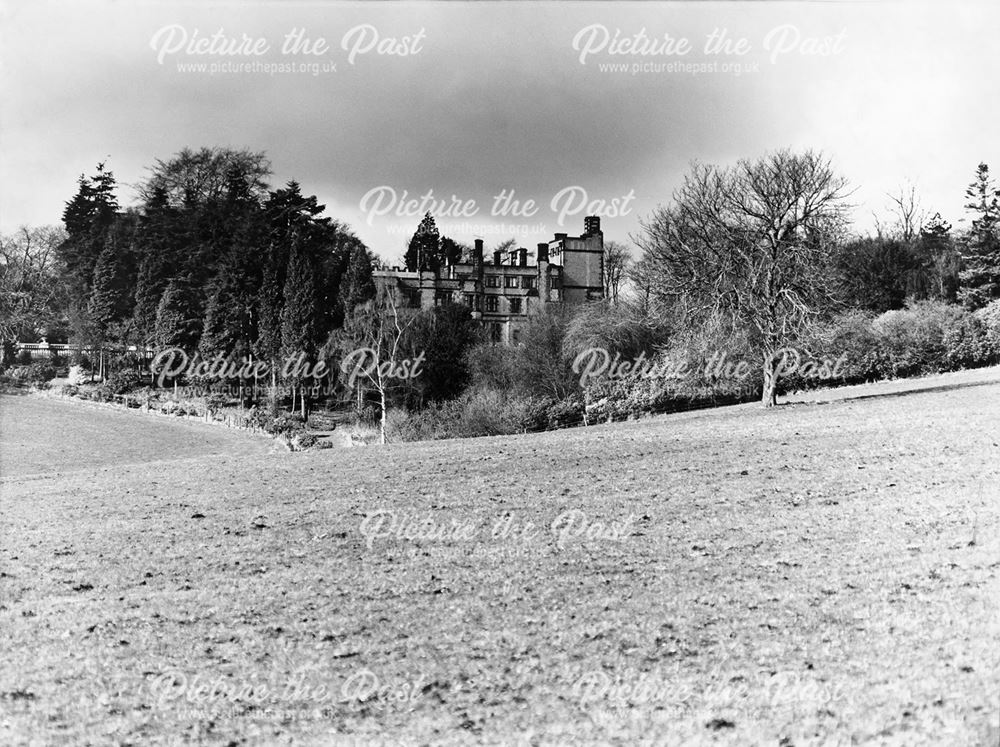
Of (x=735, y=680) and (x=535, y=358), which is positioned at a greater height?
(x=535, y=358)

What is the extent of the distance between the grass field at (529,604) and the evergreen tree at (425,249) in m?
66.7

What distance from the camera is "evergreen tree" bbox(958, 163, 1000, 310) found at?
59.1m

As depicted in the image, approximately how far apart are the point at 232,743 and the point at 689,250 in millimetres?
32189

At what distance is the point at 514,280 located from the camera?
8794cm

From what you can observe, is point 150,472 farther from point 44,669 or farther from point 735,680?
point 735,680

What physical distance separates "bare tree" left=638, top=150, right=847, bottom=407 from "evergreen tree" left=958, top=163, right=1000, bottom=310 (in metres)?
28.1

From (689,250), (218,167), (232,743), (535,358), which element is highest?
(218,167)

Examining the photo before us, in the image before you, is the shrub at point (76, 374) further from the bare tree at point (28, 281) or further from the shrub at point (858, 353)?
the shrub at point (858, 353)

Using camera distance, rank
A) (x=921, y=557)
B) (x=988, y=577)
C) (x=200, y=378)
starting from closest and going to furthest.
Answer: (x=988, y=577), (x=921, y=557), (x=200, y=378)

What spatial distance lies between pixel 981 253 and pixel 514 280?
41774 millimetres

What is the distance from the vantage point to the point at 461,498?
1856 centimetres

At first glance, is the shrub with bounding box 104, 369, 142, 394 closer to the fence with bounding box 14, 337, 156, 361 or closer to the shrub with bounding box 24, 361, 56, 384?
the fence with bounding box 14, 337, 156, 361

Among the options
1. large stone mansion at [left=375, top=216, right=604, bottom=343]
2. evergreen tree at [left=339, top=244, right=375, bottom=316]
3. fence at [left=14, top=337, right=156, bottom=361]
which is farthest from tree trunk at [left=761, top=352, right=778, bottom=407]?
fence at [left=14, top=337, right=156, bottom=361]

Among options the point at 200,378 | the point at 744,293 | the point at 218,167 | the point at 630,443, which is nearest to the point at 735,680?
the point at 630,443
